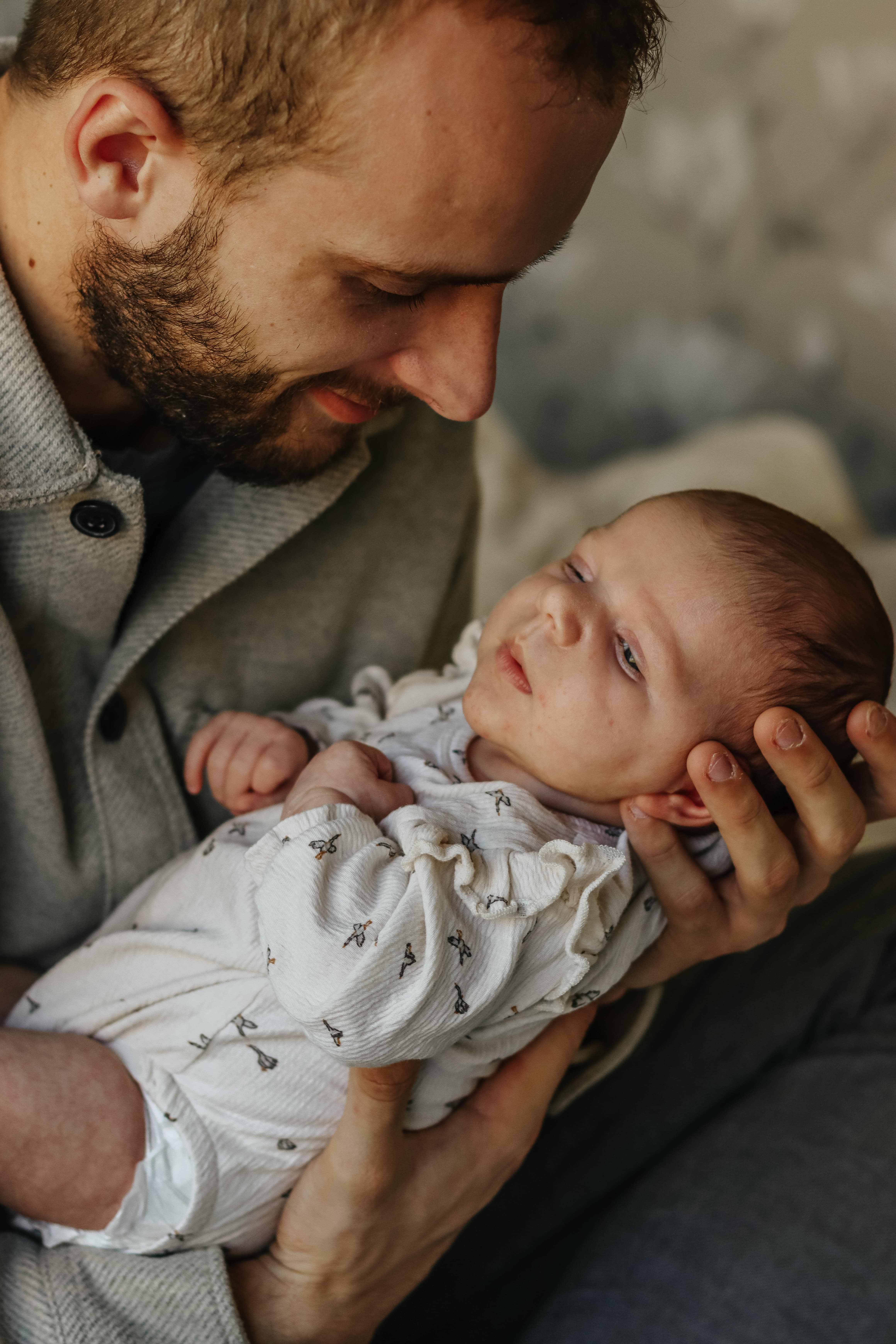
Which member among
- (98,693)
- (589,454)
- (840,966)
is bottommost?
(840,966)

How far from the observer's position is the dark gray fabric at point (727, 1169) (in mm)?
1211

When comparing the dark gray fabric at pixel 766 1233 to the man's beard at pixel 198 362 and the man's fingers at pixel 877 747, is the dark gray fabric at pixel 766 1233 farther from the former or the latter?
the man's beard at pixel 198 362

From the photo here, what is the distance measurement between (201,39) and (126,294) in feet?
0.86

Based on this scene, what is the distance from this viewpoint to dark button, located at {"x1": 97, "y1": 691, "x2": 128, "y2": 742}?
1292mm

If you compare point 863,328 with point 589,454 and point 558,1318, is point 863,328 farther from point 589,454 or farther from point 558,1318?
point 558,1318

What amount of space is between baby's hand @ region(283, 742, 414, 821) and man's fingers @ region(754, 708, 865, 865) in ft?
1.19

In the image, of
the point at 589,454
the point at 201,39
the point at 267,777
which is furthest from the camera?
the point at 589,454

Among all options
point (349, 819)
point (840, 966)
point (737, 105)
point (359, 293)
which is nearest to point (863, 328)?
point (737, 105)

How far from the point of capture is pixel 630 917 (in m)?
1.12

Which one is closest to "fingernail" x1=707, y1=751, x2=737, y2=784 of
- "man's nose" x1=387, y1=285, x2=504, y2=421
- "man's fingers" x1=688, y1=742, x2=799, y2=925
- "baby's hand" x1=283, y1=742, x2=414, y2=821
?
"man's fingers" x1=688, y1=742, x2=799, y2=925

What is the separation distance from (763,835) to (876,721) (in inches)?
6.6

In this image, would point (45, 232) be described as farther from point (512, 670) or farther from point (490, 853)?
point (490, 853)

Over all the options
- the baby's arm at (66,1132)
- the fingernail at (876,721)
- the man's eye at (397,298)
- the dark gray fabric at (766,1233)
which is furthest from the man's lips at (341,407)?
the dark gray fabric at (766,1233)

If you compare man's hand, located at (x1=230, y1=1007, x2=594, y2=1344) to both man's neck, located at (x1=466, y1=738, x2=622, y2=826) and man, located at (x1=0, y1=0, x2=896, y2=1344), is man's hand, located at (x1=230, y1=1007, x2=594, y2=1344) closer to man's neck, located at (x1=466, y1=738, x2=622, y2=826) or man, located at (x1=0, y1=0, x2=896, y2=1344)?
man, located at (x1=0, y1=0, x2=896, y2=1344)
